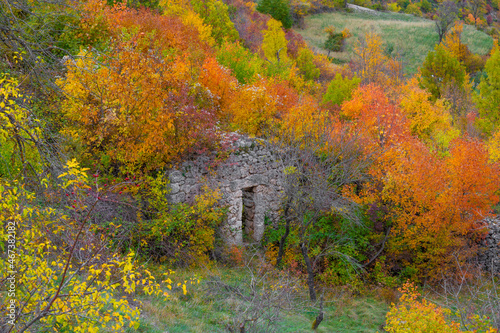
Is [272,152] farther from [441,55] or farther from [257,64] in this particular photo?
[441,55]

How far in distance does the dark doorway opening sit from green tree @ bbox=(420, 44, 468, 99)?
21.6m

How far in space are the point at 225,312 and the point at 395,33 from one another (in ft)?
182

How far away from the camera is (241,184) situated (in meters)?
12.7

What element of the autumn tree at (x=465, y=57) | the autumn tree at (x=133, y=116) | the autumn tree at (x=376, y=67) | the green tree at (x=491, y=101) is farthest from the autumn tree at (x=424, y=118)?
the autumn tree at (x=465, y=57)

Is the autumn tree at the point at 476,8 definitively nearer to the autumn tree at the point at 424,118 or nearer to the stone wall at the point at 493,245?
the autumn tree at the point at 424,118

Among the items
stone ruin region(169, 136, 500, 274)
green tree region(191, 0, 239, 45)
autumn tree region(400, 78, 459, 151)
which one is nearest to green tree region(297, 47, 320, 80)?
green tree region(191, 0, 239, 45)

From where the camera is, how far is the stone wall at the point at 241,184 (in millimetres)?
11555

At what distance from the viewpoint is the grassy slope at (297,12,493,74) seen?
159 ft

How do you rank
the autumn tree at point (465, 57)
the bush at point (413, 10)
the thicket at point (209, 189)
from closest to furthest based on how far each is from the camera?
the thicket at point (209, 189) < the autumn tree at point (465, 57) < the bush at point (413, 10)

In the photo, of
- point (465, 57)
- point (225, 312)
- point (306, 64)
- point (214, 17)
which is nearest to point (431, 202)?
point (225, 312)

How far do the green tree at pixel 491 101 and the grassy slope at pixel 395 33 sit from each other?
18892 mm

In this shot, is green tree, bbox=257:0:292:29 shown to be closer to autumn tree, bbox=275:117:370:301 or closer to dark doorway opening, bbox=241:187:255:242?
autumn tree, bbox=275:117:370:301

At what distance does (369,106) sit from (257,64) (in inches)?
272

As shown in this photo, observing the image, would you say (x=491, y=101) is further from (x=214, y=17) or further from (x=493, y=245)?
(x=214, y=17)
